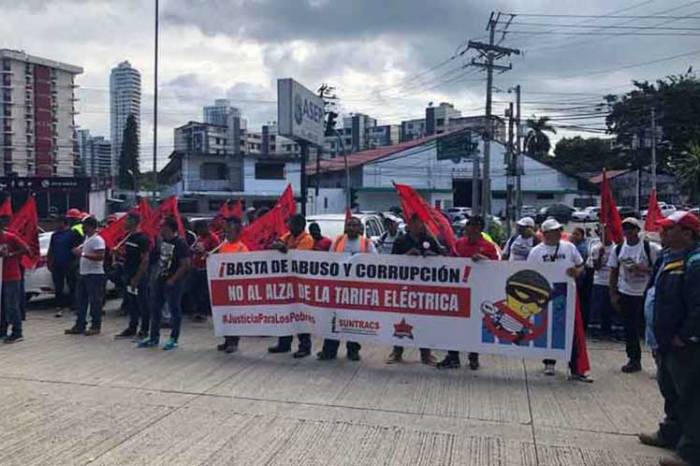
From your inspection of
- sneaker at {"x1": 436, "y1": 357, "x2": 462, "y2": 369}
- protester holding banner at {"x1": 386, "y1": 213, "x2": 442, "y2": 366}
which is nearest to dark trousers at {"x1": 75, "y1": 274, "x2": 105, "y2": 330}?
protester holding banner at {"x1": 386, "y1": 213, "x2": 442, "y2": 366}

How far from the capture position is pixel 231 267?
8672mm

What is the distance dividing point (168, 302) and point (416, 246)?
333 centimetres

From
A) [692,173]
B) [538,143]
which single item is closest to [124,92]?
[538,143]

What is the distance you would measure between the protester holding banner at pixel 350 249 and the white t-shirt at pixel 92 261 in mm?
3352

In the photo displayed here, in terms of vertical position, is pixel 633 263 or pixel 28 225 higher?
pixel 28 225

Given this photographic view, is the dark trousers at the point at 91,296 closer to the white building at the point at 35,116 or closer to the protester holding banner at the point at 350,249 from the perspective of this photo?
the protester holding banner at the point at 350,249

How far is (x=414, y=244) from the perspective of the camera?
26.1 ft

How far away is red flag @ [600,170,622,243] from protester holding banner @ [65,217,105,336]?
679 cm

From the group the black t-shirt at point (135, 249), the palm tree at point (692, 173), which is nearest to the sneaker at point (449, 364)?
the black t-shirt at point (135, 249)

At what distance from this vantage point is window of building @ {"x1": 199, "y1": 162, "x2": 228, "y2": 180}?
5569cm

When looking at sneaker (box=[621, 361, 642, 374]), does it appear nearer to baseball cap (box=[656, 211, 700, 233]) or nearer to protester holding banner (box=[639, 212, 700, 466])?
protester holding banner (box=[639, 212, 700, 466])

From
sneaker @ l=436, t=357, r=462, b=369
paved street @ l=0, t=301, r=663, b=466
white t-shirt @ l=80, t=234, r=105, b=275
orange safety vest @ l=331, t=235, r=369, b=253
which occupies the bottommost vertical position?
Answer: paved street @ l=0, t=301, r=663, b=466

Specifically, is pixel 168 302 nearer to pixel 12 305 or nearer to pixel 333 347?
pixel 12 305

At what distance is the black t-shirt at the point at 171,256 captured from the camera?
8.55m
